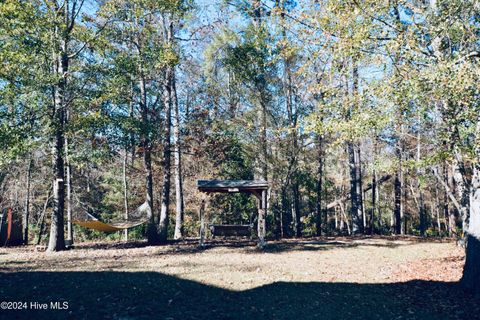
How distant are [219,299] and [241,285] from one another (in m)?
0.85

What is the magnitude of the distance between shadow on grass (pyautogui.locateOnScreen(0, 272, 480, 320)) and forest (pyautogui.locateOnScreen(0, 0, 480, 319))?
2.83 ft

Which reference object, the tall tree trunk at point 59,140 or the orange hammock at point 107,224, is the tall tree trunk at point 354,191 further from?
the tall tree trunk at point 59,140

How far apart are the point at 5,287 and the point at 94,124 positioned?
524 cm

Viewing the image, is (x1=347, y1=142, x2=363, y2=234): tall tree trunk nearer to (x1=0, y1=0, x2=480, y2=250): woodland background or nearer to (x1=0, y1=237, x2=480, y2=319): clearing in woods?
(x1=0, y1=0, x2=480, y2=250): woodland background

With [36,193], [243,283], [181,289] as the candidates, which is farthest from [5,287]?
[36,193]

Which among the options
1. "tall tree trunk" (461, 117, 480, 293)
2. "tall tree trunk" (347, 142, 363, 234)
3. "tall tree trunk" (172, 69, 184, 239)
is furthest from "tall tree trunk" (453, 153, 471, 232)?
"tall tree trunk" (172, 69, 184, 239)

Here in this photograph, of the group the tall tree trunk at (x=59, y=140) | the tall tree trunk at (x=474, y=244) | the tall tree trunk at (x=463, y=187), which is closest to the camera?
the tall tree trunk at (x=474, y=244)

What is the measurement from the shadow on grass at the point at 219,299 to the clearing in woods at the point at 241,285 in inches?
0.6

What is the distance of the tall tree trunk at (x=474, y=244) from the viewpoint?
18.3 feet

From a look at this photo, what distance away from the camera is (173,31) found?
13164 mm

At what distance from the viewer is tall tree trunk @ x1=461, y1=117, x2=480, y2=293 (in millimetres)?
5582

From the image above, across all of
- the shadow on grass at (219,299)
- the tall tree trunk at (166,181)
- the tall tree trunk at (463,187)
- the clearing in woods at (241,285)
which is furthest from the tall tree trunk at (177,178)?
the tall tree trunk at (463,187)

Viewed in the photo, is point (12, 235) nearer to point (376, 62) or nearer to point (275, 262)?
point (275, 262)

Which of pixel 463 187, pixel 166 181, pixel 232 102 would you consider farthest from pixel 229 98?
pixel 463 187
